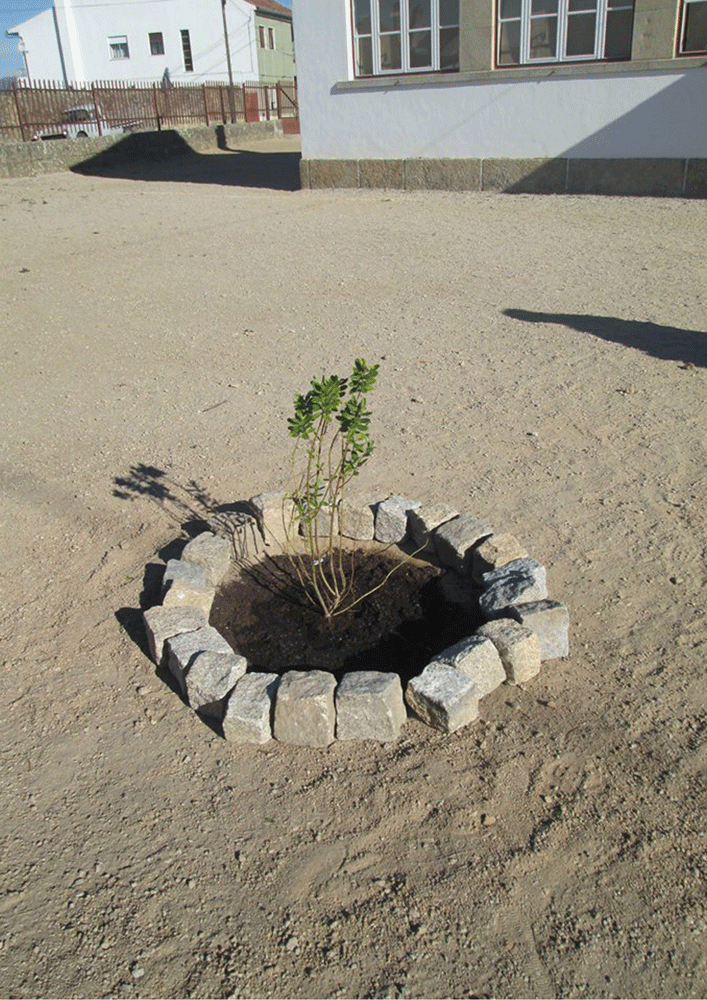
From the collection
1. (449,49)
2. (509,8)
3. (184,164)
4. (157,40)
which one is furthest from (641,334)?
(157,40)

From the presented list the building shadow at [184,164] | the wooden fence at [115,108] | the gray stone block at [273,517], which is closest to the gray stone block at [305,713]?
the gray stone block at [273,517]

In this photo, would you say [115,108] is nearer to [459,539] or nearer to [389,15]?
[389,15]

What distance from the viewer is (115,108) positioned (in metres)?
24.3

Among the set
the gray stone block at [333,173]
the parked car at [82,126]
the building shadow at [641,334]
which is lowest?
the building shadow at [641,334]

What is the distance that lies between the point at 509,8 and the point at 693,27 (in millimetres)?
2749

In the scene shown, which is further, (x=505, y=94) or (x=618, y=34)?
(x=505, y=94)

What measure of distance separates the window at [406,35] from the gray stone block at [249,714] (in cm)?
1329

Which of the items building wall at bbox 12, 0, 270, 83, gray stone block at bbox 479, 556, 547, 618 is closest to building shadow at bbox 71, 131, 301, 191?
gray stone block at bbox 479, 556, 547, 618

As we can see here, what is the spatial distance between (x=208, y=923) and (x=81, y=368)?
5.00m

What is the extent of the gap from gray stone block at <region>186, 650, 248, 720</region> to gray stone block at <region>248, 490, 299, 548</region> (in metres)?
0.99

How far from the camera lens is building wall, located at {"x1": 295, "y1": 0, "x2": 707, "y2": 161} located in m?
12.2

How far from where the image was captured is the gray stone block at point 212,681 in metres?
3.09

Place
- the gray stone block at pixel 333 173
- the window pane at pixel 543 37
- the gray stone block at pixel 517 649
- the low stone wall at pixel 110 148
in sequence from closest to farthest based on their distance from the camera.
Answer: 1. the gray stone block at pixel 517 649
2. the window pane at pixel 543 37
3. the gray stone block at pixel 333 173
4. the low stone wall at pixel 110 148

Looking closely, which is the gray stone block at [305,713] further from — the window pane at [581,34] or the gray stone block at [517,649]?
the window pane at [581,34]
